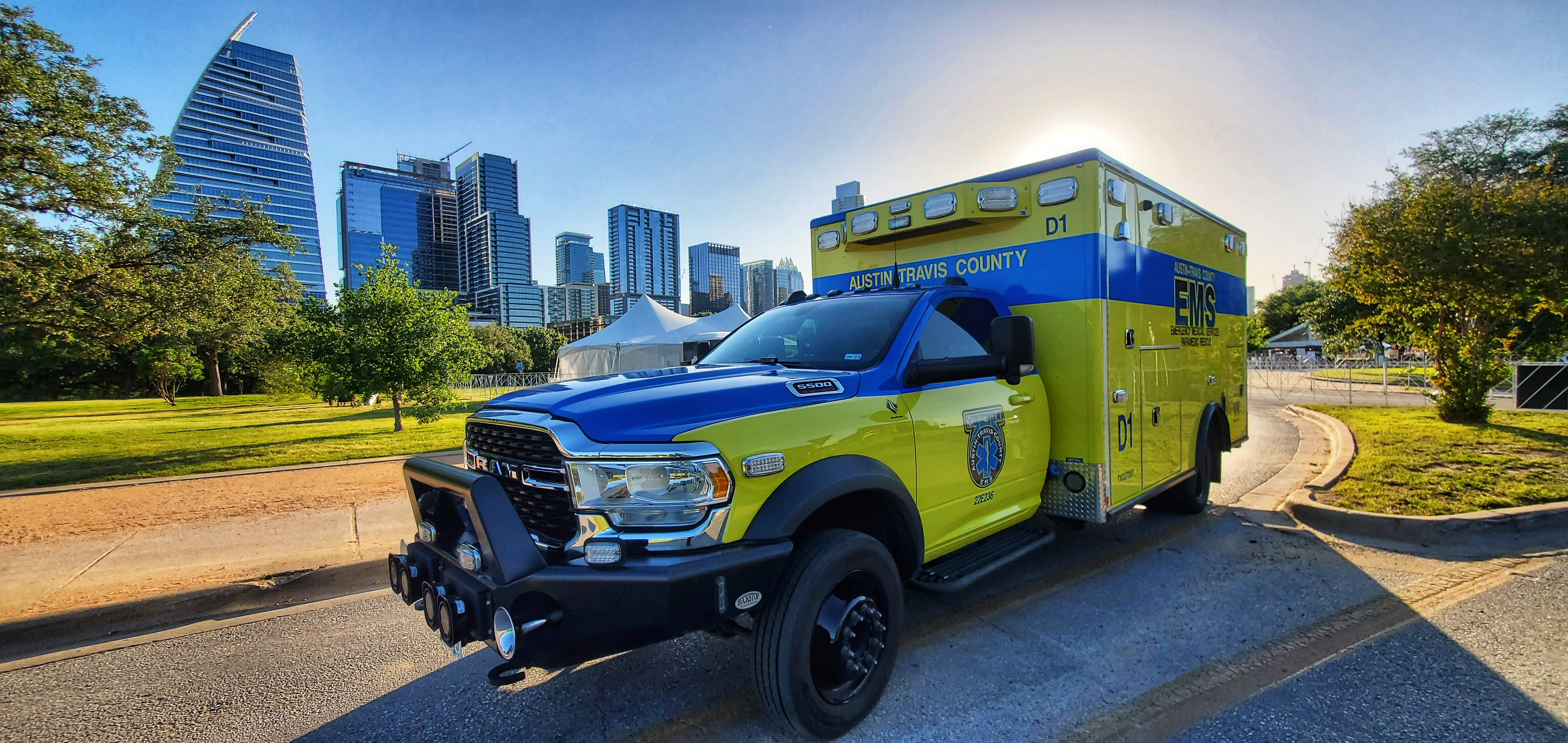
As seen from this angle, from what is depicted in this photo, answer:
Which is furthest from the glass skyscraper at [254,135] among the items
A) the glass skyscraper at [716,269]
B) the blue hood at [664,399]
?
the blue hood at [664,399]

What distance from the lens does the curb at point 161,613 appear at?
3.85 meters

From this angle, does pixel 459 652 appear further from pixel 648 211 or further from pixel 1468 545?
pixel 648 211

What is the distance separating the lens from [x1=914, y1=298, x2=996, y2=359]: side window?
11.4ft

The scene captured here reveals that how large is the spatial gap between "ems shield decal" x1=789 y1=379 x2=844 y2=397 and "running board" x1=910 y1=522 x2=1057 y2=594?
3.38 ft

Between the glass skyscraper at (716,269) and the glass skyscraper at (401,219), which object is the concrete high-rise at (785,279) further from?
the glass skyscraper at (401,219)

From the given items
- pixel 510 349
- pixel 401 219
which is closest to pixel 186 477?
pixel 510 349

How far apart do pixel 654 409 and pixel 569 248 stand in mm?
187548

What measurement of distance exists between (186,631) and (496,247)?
543 ft

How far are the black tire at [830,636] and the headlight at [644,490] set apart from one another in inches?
20.5

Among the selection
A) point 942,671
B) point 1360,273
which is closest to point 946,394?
point 942,671

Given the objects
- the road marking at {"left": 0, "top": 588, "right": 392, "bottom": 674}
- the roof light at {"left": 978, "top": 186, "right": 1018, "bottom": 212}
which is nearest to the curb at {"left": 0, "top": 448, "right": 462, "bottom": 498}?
the road marking at {"left": 0, "top": 588, "right": 392, "bottom": 674}

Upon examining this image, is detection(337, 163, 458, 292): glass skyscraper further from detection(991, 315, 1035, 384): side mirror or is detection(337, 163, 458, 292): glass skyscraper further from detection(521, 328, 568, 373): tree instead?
detection(991, 315, 1035, 384): side mirror

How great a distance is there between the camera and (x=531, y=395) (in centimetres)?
280

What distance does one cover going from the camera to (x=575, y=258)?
178250 mm
